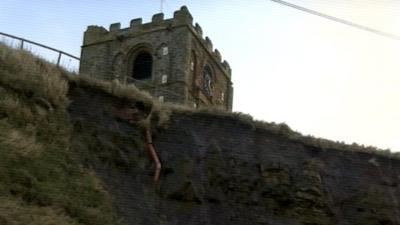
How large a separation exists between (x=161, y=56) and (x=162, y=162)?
32551mm

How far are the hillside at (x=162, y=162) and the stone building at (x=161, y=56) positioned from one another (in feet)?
89.3

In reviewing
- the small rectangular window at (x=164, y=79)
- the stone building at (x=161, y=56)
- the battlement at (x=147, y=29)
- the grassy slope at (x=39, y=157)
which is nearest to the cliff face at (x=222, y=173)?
the grassy slope at (x=39, y=157)

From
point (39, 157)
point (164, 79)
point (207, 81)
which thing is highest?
point (207, 81)

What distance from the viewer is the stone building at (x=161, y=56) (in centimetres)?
4772

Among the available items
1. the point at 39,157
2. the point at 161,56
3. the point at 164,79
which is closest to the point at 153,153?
the point at 39,157

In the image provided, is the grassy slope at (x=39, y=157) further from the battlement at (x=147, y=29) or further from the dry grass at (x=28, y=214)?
the battlement at (x=147, y=29)

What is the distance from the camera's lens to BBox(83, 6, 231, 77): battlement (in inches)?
1941

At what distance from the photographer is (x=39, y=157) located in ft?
46.4

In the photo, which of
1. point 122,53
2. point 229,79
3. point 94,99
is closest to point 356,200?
point 94,99

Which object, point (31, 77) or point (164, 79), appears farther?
point (164, 79)

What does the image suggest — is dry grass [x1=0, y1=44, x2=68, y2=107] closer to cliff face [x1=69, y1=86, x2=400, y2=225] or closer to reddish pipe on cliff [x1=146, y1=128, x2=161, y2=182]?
cliff face [x1=69, y1=86, x2=400, y2=225]

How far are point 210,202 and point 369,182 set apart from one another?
4.87 m

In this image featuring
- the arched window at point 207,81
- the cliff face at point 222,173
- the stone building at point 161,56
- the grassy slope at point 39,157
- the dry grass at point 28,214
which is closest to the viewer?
the dry grass at point 28,214

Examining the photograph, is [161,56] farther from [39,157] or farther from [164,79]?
[39,157]
